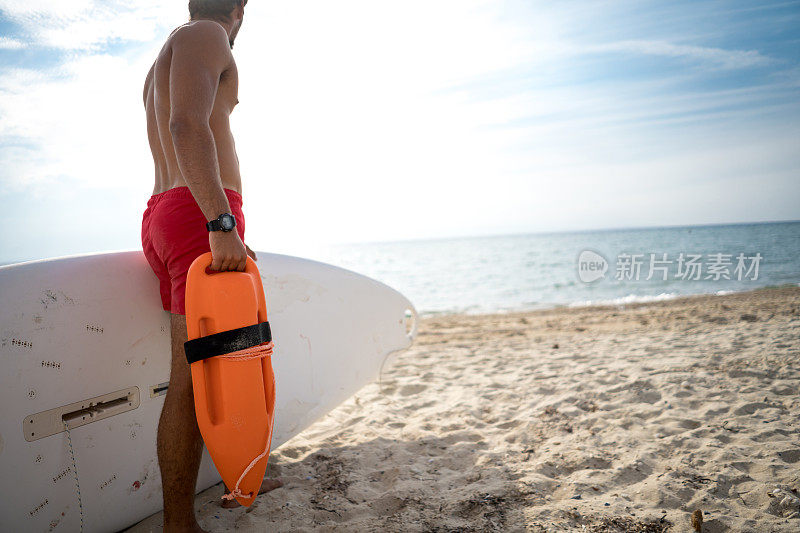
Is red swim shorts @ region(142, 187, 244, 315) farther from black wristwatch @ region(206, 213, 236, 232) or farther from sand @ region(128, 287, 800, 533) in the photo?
sand @ region(128, 287, 800, 533)

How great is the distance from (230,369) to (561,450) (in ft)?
5.11

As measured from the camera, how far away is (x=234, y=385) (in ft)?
4.41

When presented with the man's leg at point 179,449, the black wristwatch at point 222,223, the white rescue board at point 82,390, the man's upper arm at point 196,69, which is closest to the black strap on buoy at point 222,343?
the man's leg at point 179,449

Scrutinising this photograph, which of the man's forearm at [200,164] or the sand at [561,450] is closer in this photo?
the man's forearm at [200,164]

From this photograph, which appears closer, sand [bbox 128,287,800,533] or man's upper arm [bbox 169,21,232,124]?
man's upper arm [bbox 169,21,232,124]

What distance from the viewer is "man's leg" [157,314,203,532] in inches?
53.1

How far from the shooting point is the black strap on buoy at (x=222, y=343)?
1294mm

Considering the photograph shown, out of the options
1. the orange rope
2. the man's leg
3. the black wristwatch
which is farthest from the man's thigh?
the black wristwatch

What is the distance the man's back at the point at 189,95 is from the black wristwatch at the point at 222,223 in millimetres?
169

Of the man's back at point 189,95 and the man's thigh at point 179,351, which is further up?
the man's back at point 189,95

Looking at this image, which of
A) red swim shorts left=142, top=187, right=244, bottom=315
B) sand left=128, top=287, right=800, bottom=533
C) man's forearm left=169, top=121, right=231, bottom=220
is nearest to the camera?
man's forearm left=169, top=121, right=231, bottom=220

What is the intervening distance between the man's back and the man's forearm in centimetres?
1

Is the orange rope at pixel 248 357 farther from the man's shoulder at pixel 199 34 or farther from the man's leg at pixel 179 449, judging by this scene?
the man's shoulder at pixel 199 34

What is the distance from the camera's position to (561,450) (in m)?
2.08
